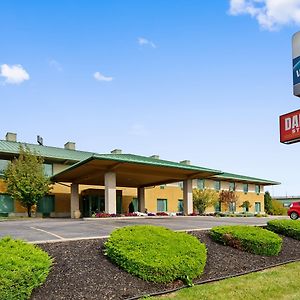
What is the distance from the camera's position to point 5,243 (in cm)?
738

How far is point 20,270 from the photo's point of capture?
6.21m

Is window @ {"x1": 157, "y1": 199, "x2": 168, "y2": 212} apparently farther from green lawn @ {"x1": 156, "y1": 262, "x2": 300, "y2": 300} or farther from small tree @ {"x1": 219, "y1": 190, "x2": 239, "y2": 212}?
green lawn @ {"x1": 156, "y1": 262, "x2": 300, "y2": 300}

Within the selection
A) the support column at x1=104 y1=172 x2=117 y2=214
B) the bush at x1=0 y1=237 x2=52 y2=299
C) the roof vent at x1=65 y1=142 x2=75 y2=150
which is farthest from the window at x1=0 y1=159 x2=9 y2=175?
the bush at x1=0 y1=237 x2=52 y2=299

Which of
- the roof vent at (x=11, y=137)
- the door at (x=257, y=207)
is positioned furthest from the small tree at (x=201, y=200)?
the roof vent at (x=11, y=137)

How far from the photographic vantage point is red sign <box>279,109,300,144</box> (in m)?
11.5

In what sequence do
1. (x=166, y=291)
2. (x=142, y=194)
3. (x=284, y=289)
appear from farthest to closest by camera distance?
(x=142, y=194)
(x=284, y=289)
(x=166, y=291)

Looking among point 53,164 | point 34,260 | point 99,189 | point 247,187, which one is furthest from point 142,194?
point 34,260

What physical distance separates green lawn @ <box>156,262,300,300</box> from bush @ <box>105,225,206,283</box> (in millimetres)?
464

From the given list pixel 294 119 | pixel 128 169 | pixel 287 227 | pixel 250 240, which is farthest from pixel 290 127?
pixel 128 169

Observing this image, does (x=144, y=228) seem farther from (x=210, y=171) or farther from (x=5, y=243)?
(x=210, y=171)

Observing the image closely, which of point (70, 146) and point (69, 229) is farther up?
point (70, 146)

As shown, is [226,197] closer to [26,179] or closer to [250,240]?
[26,179]

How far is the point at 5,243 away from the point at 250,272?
564cm

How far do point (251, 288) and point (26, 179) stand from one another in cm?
2842
